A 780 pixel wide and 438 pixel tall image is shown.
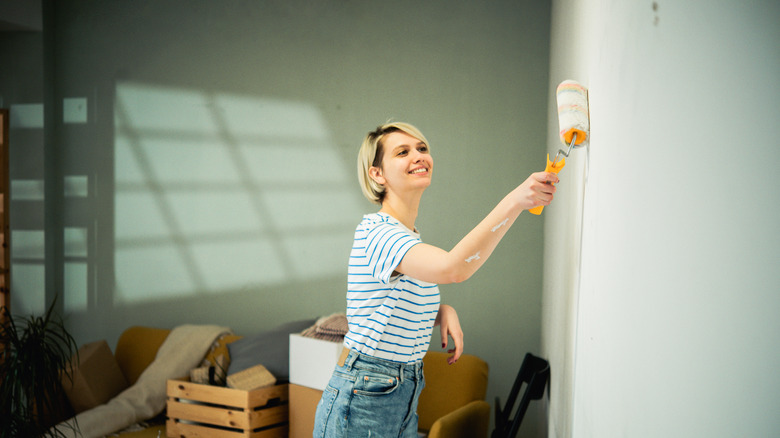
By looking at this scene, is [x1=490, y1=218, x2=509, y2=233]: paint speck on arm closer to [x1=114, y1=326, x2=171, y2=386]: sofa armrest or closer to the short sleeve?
the short sleeve

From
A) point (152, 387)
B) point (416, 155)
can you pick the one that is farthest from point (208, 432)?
point (416, 155)

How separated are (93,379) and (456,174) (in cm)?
248

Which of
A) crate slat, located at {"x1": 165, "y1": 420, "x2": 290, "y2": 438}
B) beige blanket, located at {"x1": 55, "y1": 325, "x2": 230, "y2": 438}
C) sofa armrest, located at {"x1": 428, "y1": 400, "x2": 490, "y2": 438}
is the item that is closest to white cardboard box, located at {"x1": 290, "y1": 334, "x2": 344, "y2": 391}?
crate slat, located at {"x1": 165, "y1": 420, "x2": 290, "y2": 438}

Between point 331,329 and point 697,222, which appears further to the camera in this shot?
point 331,329

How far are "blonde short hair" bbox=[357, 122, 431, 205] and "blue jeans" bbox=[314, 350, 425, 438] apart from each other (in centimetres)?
47

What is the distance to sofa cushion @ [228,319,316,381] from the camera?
10.6ft

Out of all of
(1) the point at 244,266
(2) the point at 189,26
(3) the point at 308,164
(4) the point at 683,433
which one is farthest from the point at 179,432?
(4) the point at 683,433

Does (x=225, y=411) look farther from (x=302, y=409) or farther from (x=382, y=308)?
(x=382, y=308)

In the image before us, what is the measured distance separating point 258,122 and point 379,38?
0.98 m

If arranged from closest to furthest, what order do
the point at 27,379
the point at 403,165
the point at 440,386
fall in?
1. the point at 403,165
2. the point at 27,379
3. the point at 440,386

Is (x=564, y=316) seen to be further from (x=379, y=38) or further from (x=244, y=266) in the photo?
(x=244, y=266)

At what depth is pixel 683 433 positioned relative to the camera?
0.72 m

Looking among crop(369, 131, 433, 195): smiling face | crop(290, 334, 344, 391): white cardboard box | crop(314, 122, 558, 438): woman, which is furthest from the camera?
crop(290, 334, 344, 391): white cardboard box

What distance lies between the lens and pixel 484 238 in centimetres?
115
